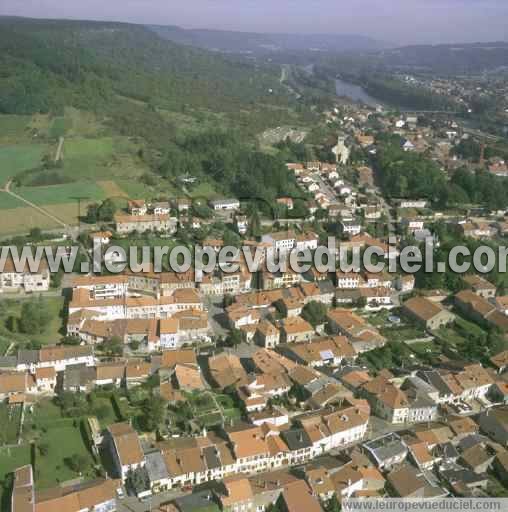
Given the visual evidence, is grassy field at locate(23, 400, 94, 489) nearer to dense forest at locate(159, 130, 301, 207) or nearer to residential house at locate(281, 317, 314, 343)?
residential house at locate(281, 317, 314, 343)

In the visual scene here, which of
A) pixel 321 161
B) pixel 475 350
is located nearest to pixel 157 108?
pixel 321 161

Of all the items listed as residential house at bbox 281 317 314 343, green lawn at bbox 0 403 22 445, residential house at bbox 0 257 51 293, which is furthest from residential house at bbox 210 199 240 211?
green lawn at bbox 0 403 22 445

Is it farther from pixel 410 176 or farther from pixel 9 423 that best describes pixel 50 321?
pixel 410 176

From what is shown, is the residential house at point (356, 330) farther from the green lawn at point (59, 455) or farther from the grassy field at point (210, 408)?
the green lawn at point (59, 455)

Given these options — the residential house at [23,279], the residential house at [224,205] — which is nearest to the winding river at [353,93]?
the residential house at [224,205]

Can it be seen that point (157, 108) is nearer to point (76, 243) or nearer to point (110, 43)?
point (76, 243)

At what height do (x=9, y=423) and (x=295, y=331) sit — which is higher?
(x=295, y=331)

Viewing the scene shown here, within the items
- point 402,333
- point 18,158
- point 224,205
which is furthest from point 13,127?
point 402,333
